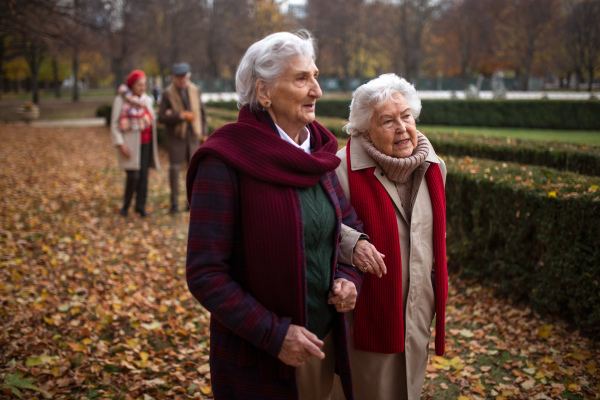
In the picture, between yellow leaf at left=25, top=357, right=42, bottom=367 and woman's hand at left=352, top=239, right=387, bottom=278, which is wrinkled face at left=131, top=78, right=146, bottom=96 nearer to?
yellow leaf at left=25, top=357, right=42, bottom=367

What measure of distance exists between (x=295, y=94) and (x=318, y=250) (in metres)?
0.65

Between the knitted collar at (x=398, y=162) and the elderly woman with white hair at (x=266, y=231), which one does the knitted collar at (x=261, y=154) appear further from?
the knitted collar at (x=398, y=162)

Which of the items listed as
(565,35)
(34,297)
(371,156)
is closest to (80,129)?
(34,297)

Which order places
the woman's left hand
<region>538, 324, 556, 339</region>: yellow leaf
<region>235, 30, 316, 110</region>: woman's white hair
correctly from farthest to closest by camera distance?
<region>538, 324, 556, 339</region>: yellow leaf < the woman's left hand < <region>235, 30, 316, 110</region>: woman's white hair

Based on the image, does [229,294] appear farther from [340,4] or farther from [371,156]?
[340,4]

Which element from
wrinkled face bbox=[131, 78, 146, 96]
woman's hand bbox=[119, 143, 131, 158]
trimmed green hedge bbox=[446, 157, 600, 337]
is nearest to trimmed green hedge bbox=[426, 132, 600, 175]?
trimmed green hedge bbox=[446, 157, 600, 337]

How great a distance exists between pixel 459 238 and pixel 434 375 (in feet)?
6.54

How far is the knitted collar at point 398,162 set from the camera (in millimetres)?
2477

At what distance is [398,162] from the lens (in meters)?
2.47

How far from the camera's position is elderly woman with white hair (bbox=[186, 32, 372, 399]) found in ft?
5.53

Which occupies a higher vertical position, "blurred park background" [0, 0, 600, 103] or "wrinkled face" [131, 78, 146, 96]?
"blurred park background" [0, 0, 600, 103]

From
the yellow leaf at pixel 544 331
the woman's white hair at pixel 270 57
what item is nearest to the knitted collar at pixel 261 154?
the woman's white hair at pixel 270 57

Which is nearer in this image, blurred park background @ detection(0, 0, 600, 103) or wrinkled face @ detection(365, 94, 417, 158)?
wrinkled face @ detection(365, 94, 417, 158)

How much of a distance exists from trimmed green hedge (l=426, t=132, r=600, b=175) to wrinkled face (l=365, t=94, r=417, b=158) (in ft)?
16.1
